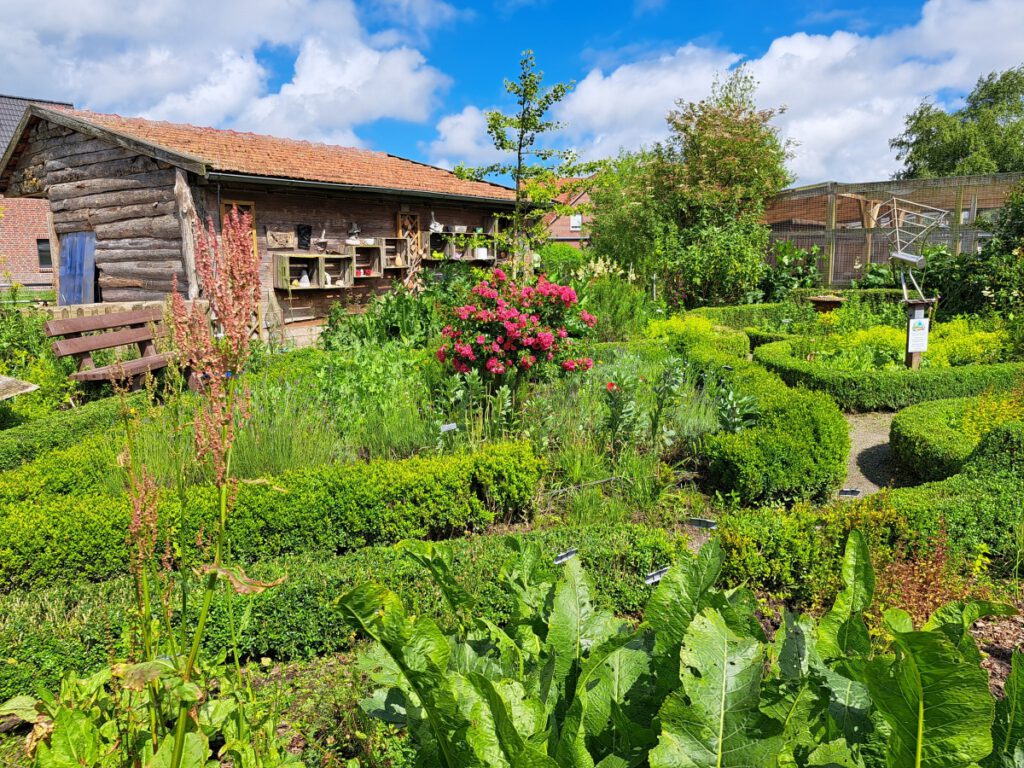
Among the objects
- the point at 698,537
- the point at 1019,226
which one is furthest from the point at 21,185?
the point at 1019,226

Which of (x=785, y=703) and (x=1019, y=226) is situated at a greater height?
(x=1019, y=226)

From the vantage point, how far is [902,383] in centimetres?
778

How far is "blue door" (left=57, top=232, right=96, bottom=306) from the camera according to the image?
1135 centimetres

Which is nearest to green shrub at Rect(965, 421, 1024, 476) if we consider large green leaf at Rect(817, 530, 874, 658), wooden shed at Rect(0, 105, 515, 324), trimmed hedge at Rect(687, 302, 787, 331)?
large green leaf at Rect(817, 530, 874, 658)

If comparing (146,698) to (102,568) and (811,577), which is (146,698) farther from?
(811,577)

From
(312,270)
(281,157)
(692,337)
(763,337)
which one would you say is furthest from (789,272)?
(281,157)

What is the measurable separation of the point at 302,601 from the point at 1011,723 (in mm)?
2941

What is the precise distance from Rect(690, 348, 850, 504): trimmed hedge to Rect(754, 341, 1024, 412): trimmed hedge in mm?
2530

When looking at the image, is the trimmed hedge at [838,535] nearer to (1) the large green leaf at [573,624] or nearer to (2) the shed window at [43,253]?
(1) the large green leaf at [573,624]

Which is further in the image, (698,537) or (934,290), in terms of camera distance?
(934,290)

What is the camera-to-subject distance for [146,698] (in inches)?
70.6

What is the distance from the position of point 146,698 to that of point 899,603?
3.00 metres

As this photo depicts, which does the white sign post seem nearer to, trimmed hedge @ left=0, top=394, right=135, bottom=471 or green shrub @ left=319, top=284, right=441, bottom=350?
green shrub @ left=319, top=284, right=441, bottom=350

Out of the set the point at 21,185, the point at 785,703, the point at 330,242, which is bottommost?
the point at 785,703
